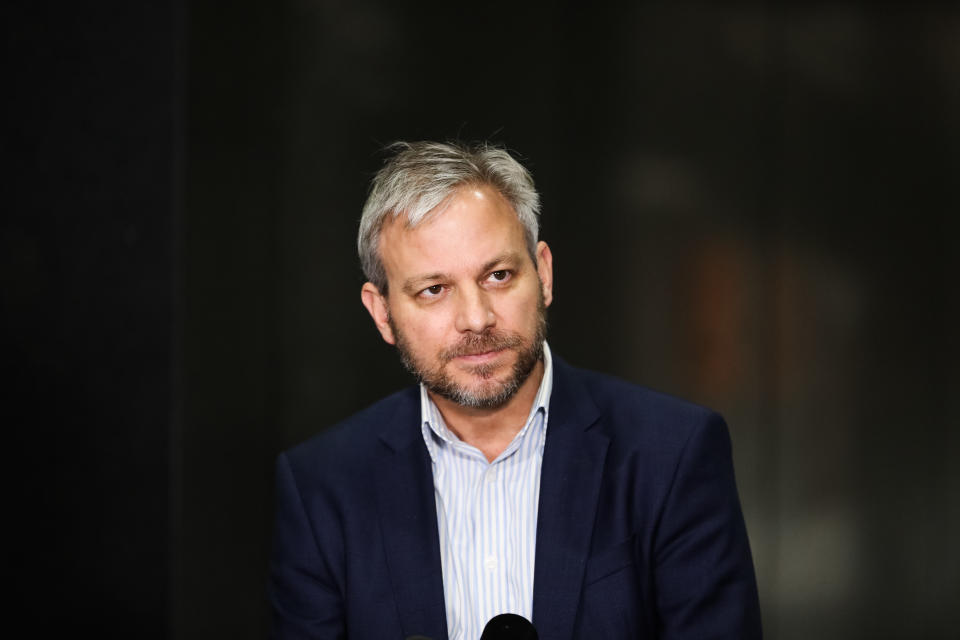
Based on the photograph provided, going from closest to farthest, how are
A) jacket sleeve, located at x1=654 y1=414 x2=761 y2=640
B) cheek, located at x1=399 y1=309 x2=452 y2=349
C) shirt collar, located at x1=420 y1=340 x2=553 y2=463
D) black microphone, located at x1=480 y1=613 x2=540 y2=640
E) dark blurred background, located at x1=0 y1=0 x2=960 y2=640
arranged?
black microphone, located at x1=480 y1=613 x2=540 y2=640 < jacket sleeve, located at x1=654 y1=414 x2=761 y2=640 < cheek, located at x1=399 y1=309 x2=452 y2=349 < shirt collar, located at x1=420 y1=340 x2=553 y2=463 < dark blurred background, located at x1=0 y1=0 x2=960 y2=640

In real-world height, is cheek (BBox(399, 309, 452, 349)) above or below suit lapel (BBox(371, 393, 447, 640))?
above

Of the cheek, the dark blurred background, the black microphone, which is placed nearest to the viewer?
the black microphone

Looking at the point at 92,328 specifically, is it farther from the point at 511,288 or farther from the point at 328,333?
the point at 511,288

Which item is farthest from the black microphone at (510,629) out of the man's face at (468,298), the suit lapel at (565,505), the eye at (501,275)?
the eye at (501,275)

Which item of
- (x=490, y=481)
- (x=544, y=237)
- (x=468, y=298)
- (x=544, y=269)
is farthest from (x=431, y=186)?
(x=544, y=237)

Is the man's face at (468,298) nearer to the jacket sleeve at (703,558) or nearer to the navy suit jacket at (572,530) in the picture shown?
the navy suit jacket at (572,530)

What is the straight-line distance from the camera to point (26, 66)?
2.63m

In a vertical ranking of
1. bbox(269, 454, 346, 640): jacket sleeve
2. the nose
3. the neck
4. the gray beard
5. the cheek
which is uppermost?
the nose

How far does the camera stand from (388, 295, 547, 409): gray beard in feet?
5.80

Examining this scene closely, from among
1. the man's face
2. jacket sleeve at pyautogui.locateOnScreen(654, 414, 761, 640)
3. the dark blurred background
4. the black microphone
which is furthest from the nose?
the dark blurred background

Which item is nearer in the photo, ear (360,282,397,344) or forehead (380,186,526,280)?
forehead (380,186,526,280)

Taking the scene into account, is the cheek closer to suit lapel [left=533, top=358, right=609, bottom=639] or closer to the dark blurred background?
suit lapel [left=533, top=358, right=609, bottom=639]

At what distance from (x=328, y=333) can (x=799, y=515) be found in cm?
175

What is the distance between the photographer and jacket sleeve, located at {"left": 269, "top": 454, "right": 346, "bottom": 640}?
6.02ft
